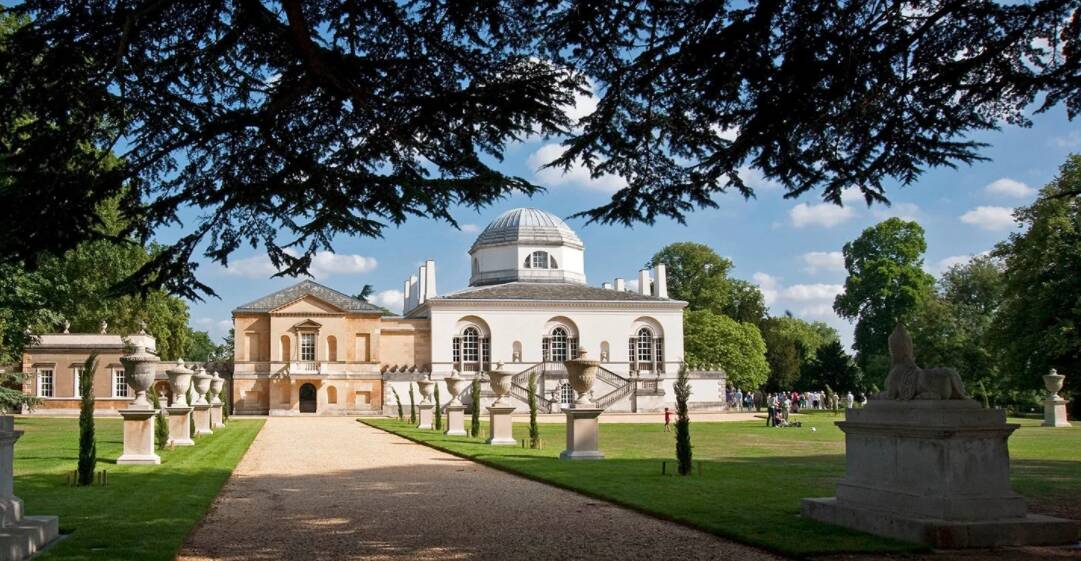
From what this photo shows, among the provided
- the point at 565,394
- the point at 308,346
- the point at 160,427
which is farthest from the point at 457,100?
the point at 308,346

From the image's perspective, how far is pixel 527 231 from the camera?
61094mm

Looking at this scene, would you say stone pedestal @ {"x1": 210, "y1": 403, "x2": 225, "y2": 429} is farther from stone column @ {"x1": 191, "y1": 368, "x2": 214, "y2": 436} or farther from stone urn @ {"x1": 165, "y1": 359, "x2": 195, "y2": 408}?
stone urn @ {"x1": 165, "y1": 359, "x2": 195, "y2": 408}

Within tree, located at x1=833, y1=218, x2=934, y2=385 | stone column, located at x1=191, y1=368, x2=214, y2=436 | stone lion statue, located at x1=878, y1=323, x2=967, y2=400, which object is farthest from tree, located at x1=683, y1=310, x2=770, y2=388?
stone lion statue, located at x1=878, y1=323, x2=967, y2=400

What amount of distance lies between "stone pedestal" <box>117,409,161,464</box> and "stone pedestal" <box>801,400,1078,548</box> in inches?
486

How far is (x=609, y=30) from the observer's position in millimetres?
6555

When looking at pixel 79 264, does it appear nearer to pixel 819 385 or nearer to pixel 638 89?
pixel 638 89

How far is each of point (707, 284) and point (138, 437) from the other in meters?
54.7

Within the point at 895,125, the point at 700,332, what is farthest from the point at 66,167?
the point at 700,332

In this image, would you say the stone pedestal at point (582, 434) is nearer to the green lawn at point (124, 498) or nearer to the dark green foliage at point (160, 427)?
the green lawn at point (124, 498)

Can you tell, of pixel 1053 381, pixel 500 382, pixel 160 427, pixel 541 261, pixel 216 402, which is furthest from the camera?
pixel 541 261

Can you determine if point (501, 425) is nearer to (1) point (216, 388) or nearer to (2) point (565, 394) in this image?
(1) point (216, 388)

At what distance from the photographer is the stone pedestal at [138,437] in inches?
644

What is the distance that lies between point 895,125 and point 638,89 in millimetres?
1858

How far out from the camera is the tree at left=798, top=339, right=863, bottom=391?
57531 mm
